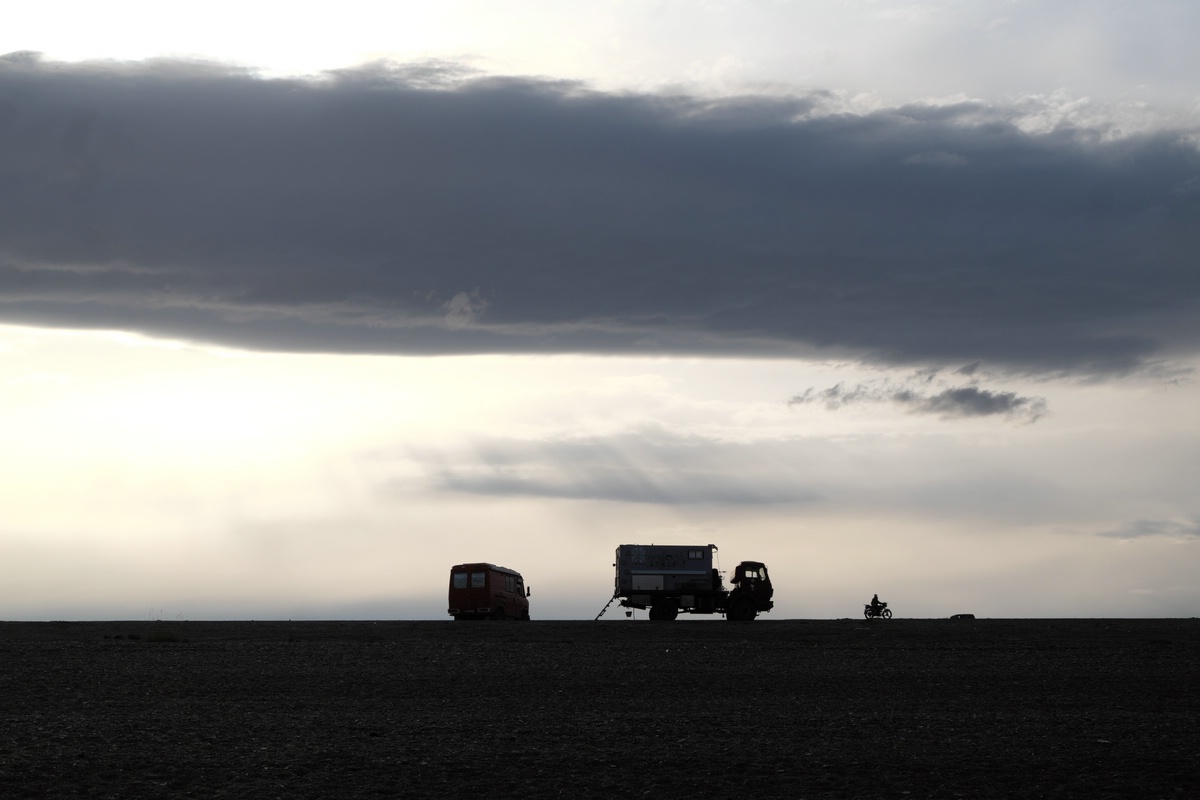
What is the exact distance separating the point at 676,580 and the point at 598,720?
4249 centimetres

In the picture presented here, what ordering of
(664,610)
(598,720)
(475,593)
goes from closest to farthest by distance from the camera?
1. (598,720)
2. (475,593)
3. (664,610)

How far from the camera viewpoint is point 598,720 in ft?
71.4

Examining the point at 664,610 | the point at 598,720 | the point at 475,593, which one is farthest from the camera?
the point at 664,610

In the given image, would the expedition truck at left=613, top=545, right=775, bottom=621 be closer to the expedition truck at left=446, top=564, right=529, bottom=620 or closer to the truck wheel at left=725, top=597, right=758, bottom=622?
the truck wheel at left=725, top=597, right=758, bottom=622

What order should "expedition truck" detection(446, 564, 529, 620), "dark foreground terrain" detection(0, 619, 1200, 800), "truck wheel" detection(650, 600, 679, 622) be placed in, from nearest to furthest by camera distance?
"dark foreground terrain" detection(0, 619, 1200, 800)
"expedition truck" detection(446, 564, 529, 620)
"truck wheel" detection(650, 600, 679, 622)

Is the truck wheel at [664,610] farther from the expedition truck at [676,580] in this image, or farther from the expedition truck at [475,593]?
the expedition truck at [475,593]

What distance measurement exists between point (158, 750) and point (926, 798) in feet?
35.4

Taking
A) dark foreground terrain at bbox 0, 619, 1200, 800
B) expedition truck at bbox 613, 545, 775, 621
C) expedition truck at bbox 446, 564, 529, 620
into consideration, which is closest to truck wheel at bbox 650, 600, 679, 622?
expedition truck at bbox 613, 545, 775, 621

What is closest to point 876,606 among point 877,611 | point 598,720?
point 877,611

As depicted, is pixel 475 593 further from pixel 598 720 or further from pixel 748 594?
pixel 598 720

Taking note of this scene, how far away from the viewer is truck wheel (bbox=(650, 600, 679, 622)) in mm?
63594

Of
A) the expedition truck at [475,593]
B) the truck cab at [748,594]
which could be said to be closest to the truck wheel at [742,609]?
the truck cab at [748,594]

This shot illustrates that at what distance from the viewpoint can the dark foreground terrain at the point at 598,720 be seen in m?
16.5

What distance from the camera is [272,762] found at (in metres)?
17.6
